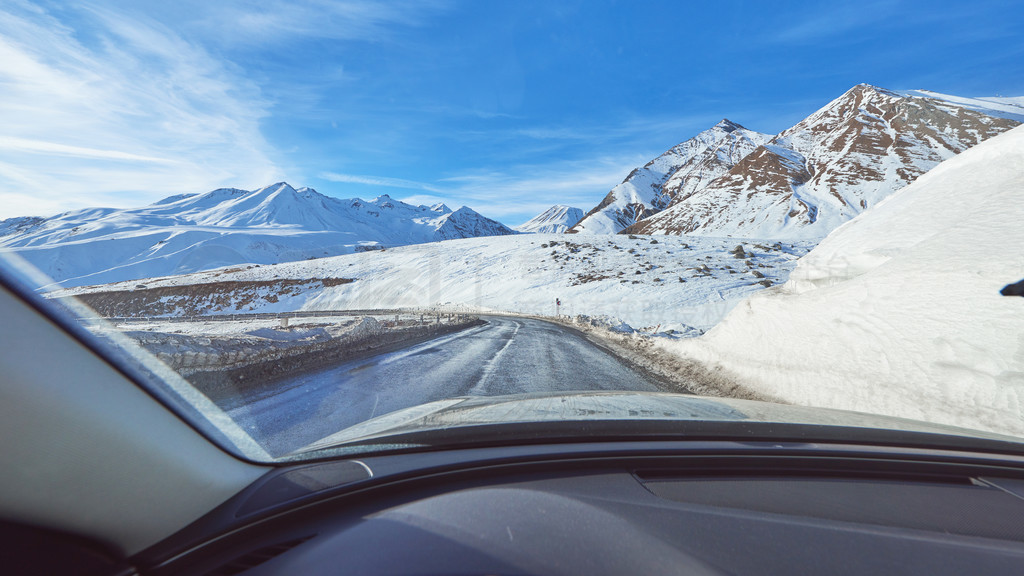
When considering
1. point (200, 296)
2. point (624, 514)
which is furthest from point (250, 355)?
point (200, 296)

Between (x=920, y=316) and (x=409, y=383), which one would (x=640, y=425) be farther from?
(x=409, y=383)

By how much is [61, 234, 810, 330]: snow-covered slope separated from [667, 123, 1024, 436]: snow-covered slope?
15.1 metres

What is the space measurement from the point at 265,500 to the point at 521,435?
43.4 inches

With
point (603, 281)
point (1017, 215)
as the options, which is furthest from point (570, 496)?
point (603, 281)

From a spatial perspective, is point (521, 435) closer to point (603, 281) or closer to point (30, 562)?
point (30, 562)

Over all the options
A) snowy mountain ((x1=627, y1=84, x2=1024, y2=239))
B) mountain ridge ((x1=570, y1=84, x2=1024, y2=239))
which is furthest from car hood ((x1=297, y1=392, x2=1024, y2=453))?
snowy mountain ((x1=627, y1=84, x2=1024, y2=239))

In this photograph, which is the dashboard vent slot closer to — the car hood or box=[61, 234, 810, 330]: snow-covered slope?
the car hood

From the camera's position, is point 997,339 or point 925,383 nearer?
point 997,339

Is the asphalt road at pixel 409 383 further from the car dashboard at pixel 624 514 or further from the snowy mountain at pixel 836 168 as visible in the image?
the snowy mountain at pixel 836 168

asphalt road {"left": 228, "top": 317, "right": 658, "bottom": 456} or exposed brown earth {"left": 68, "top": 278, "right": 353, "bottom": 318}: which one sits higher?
exposed brown earth {"left": 68, "top": 278, "right": 353, "bottom": 318}

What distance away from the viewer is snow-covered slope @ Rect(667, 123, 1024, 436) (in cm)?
375

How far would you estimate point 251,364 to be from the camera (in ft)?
24.6

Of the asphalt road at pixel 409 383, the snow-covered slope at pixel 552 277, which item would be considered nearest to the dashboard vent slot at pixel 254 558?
the asphalt road at pixel 409 383

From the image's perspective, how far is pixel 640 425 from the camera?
211 centimetres
